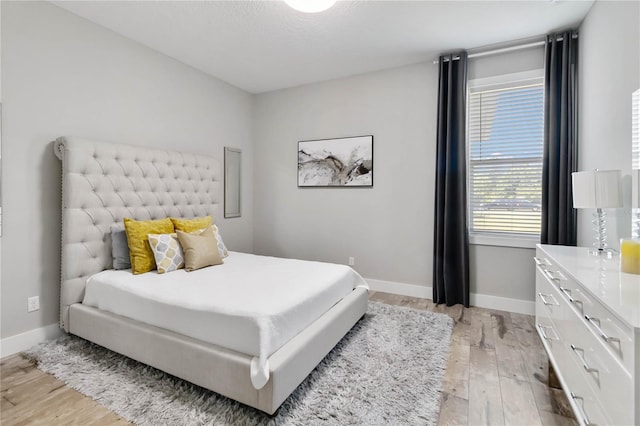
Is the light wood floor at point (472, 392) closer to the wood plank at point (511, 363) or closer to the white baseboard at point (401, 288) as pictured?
the wood plank at point (511, 363)

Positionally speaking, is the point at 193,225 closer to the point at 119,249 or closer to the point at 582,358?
the point at 119,249

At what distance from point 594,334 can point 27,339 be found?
139 inches

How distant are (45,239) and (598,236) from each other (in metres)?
4.00

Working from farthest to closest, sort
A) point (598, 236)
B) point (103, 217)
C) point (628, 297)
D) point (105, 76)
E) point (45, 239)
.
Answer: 1. point (105, 76)
2. point (103, 217)
3. point (45, 239)
4. point (598, 236)
5. point (628, 297)

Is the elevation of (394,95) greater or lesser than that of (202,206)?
greater

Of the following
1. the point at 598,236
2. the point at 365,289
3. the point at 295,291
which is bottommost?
the point at 365,289

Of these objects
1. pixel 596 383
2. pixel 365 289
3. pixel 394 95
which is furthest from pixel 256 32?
pixel 596 383

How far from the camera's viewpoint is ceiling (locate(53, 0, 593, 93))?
2500 millimetres

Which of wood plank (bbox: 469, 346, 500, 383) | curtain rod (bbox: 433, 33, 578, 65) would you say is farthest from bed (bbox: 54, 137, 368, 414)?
curtain rod (bbox: 433, 33, 578, 65)

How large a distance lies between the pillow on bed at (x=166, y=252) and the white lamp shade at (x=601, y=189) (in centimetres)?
301

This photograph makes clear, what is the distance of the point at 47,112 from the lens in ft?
8.01

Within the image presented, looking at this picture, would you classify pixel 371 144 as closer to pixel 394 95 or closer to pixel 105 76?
pixel 394 95

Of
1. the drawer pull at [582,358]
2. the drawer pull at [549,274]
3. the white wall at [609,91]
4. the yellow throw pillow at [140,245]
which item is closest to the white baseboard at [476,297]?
the white wall at [609,91]

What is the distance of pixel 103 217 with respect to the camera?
8.66 ft
